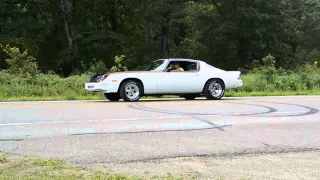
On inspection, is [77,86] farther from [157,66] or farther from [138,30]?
[138,30]

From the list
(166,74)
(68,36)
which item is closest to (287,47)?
(68,36)

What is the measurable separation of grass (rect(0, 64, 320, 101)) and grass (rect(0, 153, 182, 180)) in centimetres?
1080

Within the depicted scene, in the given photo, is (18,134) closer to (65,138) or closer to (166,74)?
(65,138)

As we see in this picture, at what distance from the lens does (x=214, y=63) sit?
145 ft

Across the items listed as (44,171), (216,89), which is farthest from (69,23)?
(44,171)

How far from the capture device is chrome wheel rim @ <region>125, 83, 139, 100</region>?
14.0 m

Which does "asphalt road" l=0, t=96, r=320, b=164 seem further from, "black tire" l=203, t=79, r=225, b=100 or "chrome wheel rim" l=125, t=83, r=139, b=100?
"black tire" l=203, t=79, r=225, b=100

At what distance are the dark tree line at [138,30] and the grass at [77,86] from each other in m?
16.3

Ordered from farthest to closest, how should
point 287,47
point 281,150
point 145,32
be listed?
point 145,32 < point 287,47 < point 281,150

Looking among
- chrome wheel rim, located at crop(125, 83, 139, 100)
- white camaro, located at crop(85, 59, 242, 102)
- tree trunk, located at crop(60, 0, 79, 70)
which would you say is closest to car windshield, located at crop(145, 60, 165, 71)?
white camaro, located at crop(85, 59, 242, 102)

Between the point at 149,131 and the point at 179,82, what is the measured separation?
680cm

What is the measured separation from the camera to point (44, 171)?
479 centimetres

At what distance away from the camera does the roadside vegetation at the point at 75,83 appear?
1730cm

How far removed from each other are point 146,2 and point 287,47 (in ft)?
49.4
